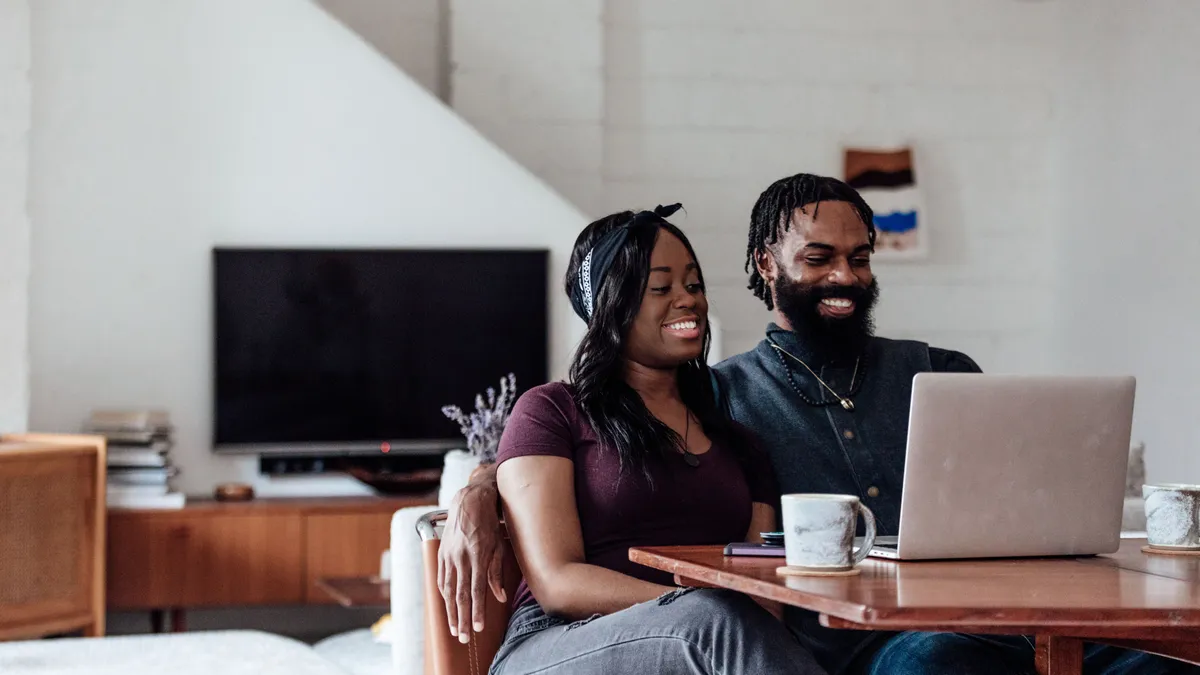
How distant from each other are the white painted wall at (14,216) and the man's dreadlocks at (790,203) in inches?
112

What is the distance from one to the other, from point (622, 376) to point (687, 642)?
62 cm

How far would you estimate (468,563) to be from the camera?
1.84 meters

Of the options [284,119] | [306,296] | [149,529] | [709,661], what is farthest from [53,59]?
[709,661]

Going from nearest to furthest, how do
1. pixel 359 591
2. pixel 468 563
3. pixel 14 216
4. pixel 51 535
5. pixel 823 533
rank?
pixel 823 533 → pixel 468 563 → pixel 359 591 → pixel 51 535 → pixel 14 216

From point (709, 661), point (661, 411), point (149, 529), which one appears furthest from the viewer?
point (149, 529)

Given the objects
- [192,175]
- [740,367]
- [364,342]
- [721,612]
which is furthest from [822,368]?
[192,175]

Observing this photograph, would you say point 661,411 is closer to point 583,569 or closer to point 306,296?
point 583,569

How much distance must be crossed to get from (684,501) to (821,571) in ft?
1.75

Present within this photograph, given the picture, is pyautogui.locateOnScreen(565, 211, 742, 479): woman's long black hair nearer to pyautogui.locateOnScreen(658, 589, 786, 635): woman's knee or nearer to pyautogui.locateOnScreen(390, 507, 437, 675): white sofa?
pyautogui.locateOnScreen(658, 589, 786, 635): woman's knee

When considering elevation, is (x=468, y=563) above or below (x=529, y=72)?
below

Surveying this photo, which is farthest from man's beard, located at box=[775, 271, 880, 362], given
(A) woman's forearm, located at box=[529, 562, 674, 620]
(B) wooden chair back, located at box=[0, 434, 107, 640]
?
(B) wooden chair back, located at box=[0, 434, 107, 640]

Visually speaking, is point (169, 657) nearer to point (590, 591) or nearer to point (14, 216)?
point (590, 591)

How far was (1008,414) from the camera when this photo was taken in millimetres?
1562

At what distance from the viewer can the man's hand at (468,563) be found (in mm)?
1835
